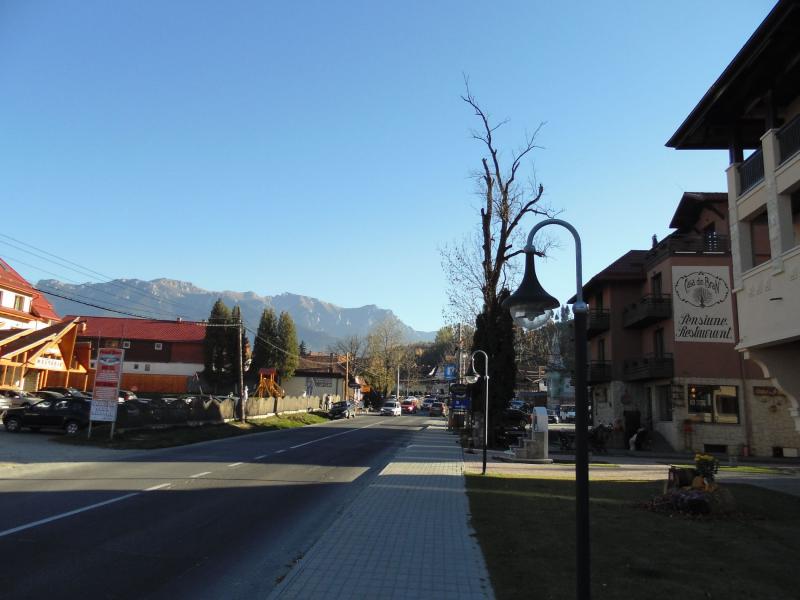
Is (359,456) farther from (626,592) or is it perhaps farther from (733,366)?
(733,366)

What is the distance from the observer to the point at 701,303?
1224 inches

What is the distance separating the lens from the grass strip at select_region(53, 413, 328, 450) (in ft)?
74.4

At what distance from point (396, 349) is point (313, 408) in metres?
37.7

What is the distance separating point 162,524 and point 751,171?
1480 cm

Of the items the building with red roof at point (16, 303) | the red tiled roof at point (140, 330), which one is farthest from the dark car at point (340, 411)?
the building with red roof at point (16, 303)

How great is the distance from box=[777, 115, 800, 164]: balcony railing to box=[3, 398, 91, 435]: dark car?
26.0 meters

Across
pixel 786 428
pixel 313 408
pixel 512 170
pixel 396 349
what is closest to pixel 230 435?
pixel 512 170

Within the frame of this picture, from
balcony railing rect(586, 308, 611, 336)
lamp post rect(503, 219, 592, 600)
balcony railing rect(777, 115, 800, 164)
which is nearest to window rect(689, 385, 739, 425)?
balcony railing rect(586, 308, 611, 336)

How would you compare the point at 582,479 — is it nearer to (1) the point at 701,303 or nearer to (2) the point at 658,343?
(1) the point at 701,303

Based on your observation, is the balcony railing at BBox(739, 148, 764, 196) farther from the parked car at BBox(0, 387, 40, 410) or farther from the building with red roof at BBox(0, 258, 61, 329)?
the building with red roof at BBox(0, 258, 61, 329)

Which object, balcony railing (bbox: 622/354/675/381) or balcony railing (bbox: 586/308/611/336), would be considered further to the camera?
balcony railing (bbox: 586/308/611/336)

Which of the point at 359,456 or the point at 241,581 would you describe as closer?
the point at 241,581

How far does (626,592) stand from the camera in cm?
611

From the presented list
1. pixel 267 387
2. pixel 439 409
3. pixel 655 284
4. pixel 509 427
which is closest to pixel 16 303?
pixel 267 387
